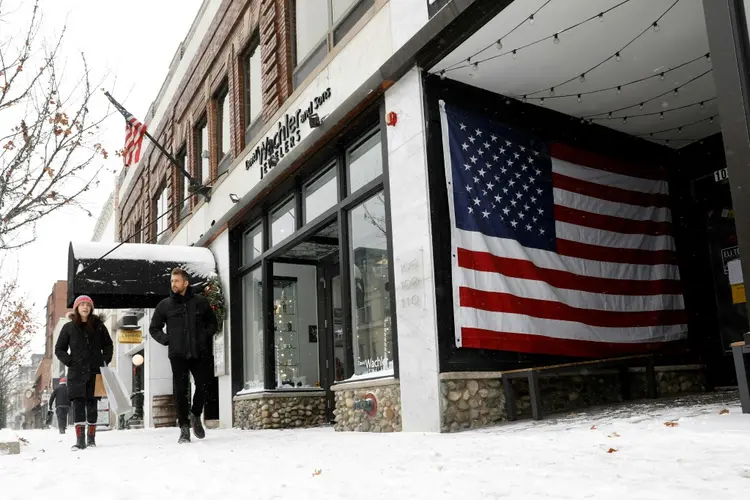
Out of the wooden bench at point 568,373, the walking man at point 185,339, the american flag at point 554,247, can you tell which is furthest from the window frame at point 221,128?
the wooden bench at point 568,373

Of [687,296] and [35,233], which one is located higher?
[35,233]

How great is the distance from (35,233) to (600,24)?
791 centimetres

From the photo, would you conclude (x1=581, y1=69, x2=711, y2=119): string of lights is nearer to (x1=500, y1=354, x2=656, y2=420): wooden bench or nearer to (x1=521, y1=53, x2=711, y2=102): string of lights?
(x1=521, y1=53, x2=711, y2=102): string of lights

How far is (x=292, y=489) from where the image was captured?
3.82 metres

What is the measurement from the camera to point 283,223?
11406 mm

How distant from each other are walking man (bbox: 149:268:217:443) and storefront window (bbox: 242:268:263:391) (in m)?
4.02

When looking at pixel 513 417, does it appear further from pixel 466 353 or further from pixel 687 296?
pixel 687 296

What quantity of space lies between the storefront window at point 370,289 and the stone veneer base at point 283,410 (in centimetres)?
327

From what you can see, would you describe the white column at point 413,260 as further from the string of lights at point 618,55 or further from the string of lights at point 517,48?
the string of lights at point 618,55

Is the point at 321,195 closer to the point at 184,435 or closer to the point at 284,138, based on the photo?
the point at 284,138

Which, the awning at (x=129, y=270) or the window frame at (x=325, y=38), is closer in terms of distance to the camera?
the window frame at (x=325, y=38)

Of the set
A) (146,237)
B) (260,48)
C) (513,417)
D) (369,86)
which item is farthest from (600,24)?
(146,237)

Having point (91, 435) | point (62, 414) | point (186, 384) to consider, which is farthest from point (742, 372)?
point (62, 414)

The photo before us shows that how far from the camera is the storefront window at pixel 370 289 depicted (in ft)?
26.7
